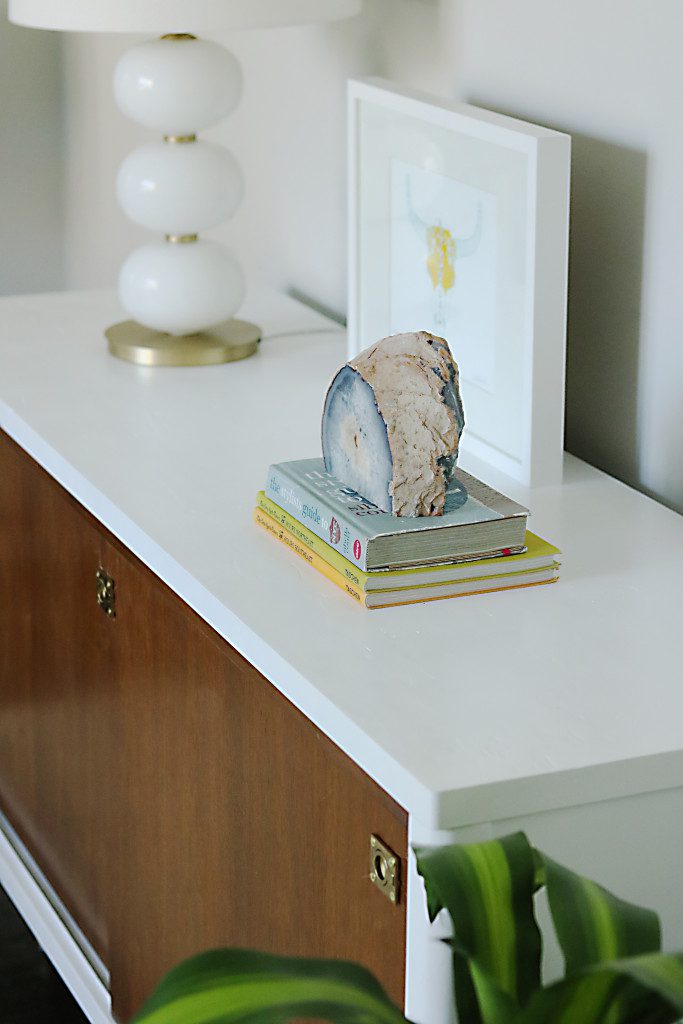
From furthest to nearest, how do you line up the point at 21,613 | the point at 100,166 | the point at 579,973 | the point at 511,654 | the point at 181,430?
the point at 100,166 → the point at 21,613 → the point at 181,430 → the point at 511,654 → the point at 579,973

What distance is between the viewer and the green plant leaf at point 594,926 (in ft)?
1.97

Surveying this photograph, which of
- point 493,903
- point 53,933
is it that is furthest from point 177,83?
point 493,903

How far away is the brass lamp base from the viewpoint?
1.67m

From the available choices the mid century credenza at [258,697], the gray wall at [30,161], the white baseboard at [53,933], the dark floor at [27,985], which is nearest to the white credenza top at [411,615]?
the mid century credenza at [258,697]

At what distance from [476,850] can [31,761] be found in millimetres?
1125

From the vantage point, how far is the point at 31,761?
1666 millimetres

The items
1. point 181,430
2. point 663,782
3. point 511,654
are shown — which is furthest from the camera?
point 181,430

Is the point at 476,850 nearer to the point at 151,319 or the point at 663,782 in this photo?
the point at 663,782

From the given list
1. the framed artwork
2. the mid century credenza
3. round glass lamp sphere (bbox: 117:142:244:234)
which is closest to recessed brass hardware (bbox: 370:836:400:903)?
the mid century credenza

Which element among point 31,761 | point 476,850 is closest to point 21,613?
point 31,761

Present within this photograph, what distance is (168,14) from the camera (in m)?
1.48

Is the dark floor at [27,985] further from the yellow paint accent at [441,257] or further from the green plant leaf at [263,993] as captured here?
the green plant leaf at [263,993]

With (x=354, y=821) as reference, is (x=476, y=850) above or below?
above

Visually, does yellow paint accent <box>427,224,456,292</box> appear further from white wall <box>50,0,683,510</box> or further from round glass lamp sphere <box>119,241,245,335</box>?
round glass lamp sphere <box>119,241,245,335</box>
